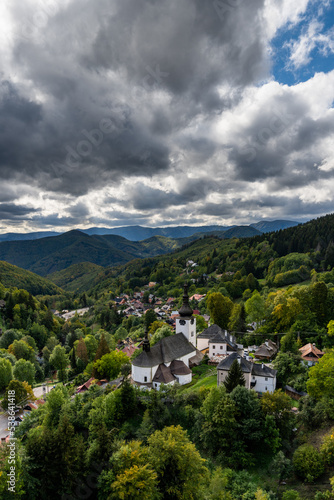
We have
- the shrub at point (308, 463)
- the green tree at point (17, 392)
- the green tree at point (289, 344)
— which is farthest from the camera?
the green tree at point (17, 392)

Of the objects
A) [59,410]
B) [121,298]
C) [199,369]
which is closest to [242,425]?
[199,369]

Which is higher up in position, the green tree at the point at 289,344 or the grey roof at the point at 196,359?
the green tree at the point at 289,344

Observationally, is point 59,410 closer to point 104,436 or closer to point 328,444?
point 104,436

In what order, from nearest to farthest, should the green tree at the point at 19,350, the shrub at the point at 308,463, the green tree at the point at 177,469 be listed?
1. the green tree at the point at 177,469
2. the shrub at the point at 308,463
3. the green tree at the point at 19,350

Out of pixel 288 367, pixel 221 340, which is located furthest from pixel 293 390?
pixel 221 340

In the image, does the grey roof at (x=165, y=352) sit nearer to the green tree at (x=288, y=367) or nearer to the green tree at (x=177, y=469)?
the green tree at (x=288, y=367)

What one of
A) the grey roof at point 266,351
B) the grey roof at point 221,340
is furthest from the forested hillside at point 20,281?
the grey roof at point 266,351
